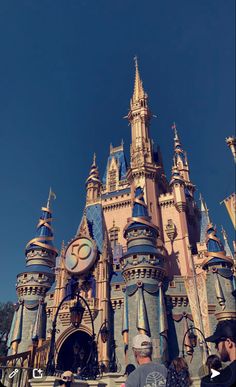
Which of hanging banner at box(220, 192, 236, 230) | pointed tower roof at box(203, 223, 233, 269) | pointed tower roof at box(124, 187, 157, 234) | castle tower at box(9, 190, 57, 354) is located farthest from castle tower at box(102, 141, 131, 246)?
hanging banner at box(220, 192, 236, 230)

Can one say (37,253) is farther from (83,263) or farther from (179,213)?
(179,213)

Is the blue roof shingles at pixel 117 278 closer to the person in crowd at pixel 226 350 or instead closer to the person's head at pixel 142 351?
the person's head at pixel 142 351

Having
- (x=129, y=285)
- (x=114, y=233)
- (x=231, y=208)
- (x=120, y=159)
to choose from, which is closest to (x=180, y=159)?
(x=120, y=159)

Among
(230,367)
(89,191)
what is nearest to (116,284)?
(89,191)

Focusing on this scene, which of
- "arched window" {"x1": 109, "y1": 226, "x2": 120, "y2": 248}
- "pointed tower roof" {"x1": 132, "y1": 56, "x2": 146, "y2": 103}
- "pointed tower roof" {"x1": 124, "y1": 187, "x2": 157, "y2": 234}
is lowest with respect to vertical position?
"pointed tower roof" {"x1": 124, "y1": 187, "x2": 157, "y2": 234}

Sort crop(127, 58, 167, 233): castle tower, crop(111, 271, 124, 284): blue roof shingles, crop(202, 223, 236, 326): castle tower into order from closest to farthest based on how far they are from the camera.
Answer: crop(202, 223, 236, 326): castle tower < crop(111, 271, 124, 284): blue roof shingles < crop(127, 58, 167, 233): castle tower

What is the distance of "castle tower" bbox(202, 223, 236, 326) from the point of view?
1073 inches

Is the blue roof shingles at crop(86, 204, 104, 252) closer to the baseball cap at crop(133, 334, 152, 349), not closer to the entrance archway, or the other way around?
the entrance archway

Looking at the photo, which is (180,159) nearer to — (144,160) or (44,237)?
(144,160)

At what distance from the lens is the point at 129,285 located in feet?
90.1

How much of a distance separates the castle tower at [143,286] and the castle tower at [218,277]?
4.71 metres

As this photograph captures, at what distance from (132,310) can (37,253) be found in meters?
13.0

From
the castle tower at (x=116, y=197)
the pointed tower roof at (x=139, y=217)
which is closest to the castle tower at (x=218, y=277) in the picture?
the pointed tower roof at (x=139, y=217)

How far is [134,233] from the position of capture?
99.4 feet
